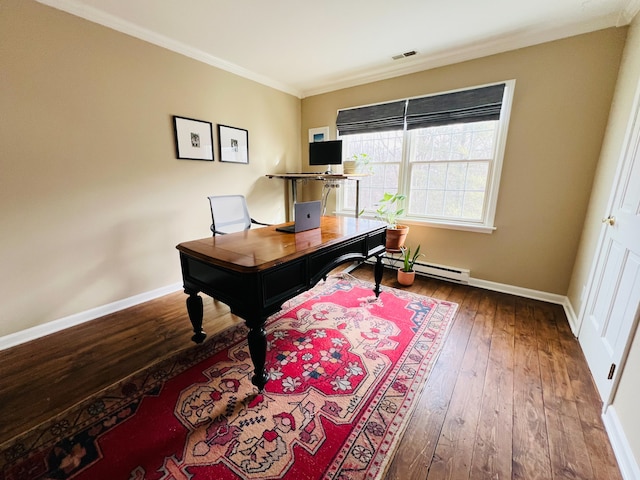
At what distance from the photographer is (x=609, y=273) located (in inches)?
65.0

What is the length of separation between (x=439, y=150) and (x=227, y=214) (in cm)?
252

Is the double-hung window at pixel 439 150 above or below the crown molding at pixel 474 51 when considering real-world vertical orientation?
below

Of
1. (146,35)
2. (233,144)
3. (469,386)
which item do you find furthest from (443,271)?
(146,35)

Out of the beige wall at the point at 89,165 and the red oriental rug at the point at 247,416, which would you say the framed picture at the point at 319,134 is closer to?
the beige wall at the point at 89,165

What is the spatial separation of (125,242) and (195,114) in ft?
4.88

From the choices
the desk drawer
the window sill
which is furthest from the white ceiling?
the desk drawer

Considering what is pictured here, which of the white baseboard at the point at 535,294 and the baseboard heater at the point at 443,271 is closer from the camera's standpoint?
the white baseboard at the point at 535,294

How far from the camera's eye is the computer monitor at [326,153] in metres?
3.47

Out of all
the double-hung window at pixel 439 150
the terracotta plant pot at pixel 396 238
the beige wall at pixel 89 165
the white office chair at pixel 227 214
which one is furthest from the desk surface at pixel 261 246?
the double-hung window at pixel 439 150

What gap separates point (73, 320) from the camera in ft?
7.19

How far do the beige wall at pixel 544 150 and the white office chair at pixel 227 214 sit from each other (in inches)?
94.5

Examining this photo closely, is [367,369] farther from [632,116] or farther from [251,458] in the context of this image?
[632,116]

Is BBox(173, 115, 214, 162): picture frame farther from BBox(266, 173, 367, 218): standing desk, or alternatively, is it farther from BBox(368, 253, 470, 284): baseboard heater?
BBox(368, 253, 470, 284): baseboard heater

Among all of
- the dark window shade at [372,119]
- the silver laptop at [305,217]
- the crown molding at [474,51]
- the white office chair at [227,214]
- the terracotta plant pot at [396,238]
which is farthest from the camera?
the dark window shade at [372,119]
